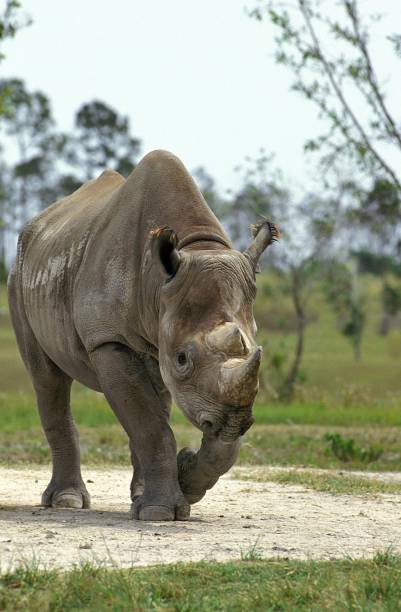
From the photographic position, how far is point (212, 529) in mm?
6844

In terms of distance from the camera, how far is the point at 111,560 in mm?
5367

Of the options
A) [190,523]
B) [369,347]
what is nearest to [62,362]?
[190,523]

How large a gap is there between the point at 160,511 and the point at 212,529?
→ 1.33 feet

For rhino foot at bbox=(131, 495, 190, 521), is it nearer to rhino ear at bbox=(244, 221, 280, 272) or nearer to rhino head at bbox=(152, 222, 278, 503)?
rhino head at bbox=(152, 222, 278, 503)

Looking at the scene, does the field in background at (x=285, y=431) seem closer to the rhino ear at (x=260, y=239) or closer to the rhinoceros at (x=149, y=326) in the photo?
the rhinoceros at (x=149, y=326)

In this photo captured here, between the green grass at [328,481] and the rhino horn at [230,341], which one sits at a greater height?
the rhino horn at [230,341]

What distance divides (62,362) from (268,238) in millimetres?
1820

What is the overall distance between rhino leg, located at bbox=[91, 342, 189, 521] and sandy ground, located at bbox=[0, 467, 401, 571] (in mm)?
165

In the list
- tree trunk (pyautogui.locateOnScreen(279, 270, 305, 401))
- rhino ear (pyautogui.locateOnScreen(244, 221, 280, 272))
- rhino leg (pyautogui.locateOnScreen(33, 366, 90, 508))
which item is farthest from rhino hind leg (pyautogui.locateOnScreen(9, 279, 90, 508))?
tree trunk (pyautogui.locateOnScreen(279, 270, 305, 401))

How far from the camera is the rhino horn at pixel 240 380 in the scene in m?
6.11

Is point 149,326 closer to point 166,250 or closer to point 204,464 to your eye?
point 166,250

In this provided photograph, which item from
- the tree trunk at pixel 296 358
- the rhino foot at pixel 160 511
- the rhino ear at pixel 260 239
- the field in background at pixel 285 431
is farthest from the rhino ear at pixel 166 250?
the tree trunk at pixel 296 358

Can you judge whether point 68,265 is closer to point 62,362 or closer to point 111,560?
point 62,362

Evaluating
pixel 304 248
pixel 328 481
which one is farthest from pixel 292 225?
pixel 328 481
